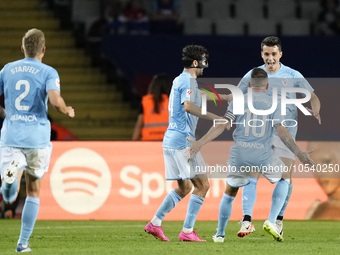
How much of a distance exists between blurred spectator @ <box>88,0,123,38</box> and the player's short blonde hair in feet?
24.9

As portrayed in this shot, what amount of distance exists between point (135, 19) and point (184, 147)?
7.02 meters

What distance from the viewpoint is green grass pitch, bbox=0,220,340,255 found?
572 cm

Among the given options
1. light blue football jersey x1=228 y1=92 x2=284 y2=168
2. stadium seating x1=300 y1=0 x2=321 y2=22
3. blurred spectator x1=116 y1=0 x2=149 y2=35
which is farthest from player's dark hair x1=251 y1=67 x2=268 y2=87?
stadium seating x1=300 y1=0 x2=321 y2=22

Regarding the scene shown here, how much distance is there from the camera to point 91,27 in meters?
13.5

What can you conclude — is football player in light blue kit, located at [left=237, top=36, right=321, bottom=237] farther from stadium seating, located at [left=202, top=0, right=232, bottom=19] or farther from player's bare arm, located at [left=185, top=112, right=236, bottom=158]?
stadium seating, located at [left=202, top=0, right=232, bottom=19]

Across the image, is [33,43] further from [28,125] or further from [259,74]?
[259,74]

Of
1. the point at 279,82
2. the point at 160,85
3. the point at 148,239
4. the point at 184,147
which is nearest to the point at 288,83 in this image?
the point at 279,82

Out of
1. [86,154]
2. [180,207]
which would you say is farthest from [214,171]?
[86,154]

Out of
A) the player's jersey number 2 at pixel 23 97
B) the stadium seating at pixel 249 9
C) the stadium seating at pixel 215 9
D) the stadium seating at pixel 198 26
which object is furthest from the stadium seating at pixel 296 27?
the player's jersey number 2 at pixel 23 97

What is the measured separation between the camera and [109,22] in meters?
13.1

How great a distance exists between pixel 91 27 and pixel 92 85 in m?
1.22

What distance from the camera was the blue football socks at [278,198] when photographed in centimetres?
657

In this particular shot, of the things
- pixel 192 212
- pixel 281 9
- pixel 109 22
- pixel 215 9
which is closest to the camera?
pixel 192 212

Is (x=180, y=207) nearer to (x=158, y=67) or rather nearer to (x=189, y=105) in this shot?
(x=189, y=105)
